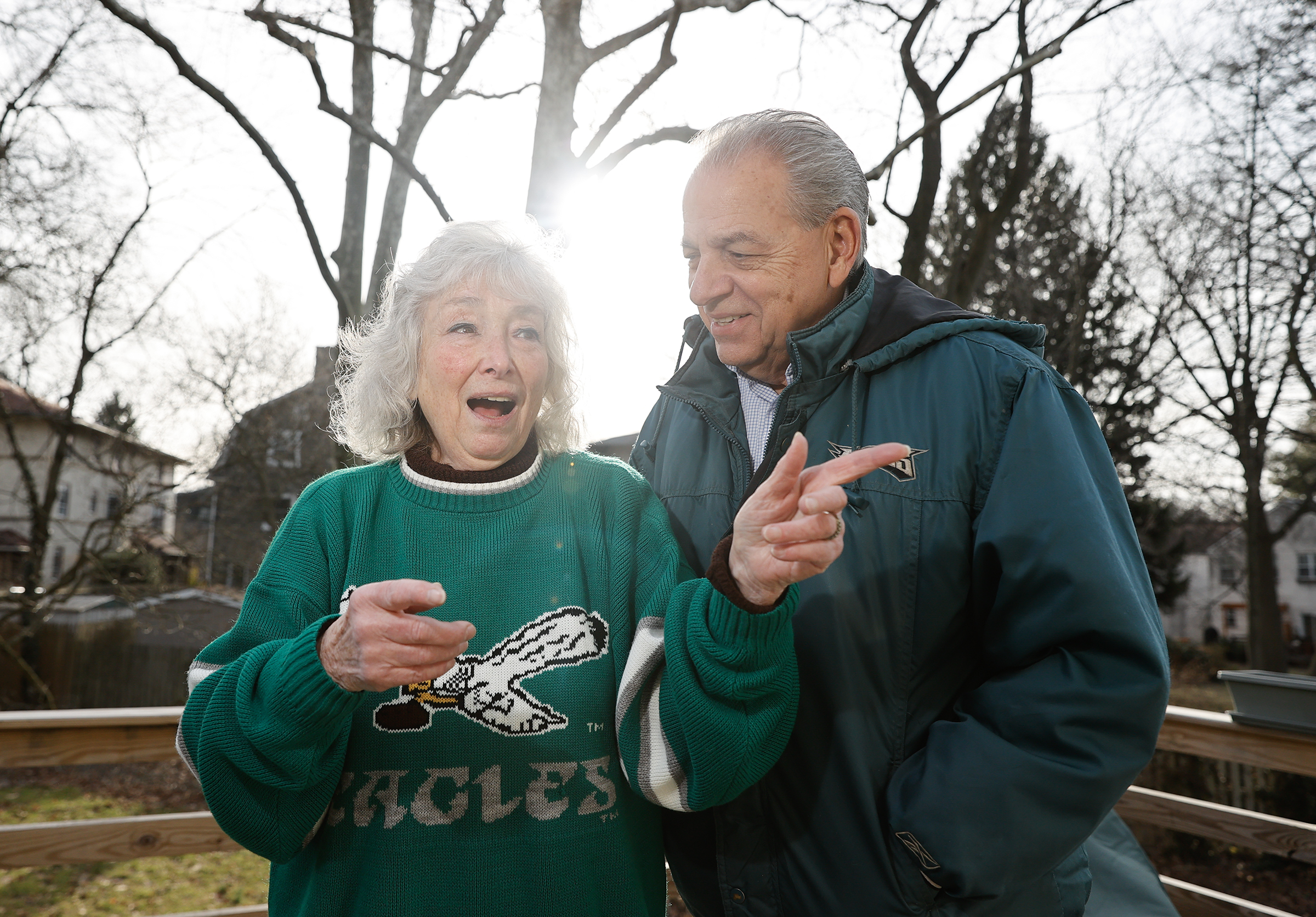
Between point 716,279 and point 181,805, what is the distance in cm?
1245

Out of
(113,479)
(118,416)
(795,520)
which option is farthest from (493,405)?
(118,416)

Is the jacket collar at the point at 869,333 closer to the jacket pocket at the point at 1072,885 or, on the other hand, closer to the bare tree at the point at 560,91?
the jacket pocket at the point at 1072,885

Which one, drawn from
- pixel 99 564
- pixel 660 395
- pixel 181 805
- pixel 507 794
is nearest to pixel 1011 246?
pixel 660 395

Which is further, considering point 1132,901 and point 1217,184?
point 1217,184

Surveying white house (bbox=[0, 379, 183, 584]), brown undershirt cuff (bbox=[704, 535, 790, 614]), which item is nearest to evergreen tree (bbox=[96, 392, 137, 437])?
white house (bbox=[0, 379, 183, 584])

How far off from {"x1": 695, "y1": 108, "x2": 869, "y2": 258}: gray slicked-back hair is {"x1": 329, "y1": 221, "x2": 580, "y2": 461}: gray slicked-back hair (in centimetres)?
47

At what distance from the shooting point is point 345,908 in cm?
133

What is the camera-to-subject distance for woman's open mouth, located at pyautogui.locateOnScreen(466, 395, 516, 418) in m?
1.60

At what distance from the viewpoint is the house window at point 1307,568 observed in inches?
1254

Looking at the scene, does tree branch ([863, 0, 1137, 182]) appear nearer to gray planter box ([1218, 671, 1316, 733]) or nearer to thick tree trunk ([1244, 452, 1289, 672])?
gray planter box ([1218, 671, 1316, 733])

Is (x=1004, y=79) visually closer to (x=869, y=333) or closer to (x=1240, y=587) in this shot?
(x=869, y=333)

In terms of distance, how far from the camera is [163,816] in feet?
8.40

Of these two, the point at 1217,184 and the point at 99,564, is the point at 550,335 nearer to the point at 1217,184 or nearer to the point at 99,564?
the point at 99,564

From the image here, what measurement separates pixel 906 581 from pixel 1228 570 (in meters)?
35.9
